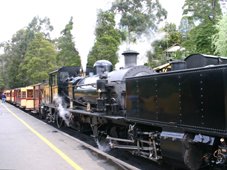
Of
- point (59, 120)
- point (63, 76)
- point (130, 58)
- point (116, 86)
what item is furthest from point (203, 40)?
point (116, 86)

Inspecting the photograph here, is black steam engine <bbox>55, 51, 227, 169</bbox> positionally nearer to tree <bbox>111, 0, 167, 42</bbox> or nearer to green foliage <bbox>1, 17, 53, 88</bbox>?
tree <bbox>111, 0, 167, 42</bbox>

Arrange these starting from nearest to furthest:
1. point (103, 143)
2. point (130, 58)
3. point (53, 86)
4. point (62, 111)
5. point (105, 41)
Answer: point (130, 58), point (103, 143), point (62, 111), point (53, 86), point (105, 41)

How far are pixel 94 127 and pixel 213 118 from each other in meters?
7.30

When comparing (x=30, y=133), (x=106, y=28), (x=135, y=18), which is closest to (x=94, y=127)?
(x=30, y=133)

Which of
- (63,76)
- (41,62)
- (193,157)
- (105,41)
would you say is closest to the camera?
(193,157)

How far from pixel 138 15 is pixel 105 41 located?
12503mm

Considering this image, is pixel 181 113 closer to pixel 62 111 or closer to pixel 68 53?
pixel 62 111

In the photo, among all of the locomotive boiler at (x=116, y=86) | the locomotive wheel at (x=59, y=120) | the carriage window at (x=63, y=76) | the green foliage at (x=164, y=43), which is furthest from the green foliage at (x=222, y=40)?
the green foliage at (x=164, y=43)

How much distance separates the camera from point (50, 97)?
2058 centimetres

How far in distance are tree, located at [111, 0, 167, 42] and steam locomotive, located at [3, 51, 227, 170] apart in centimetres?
3969

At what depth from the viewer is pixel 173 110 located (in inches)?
276

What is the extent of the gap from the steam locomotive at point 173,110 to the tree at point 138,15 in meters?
39.7

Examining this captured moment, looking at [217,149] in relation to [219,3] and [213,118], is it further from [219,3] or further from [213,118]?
[219,3]

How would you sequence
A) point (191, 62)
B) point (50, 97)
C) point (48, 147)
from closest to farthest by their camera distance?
point (191, 62)
point (48, 147)
point (50, 97)
